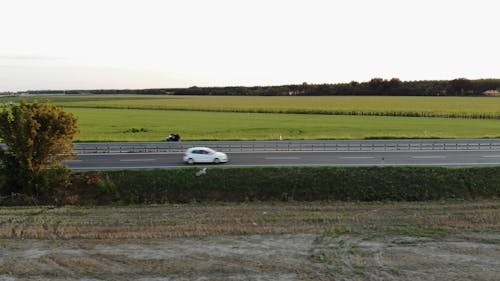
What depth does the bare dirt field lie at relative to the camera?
11.6 meters

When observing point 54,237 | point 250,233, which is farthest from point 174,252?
point 54,237

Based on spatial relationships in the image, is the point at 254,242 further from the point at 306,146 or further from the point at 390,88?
the point at 390,88

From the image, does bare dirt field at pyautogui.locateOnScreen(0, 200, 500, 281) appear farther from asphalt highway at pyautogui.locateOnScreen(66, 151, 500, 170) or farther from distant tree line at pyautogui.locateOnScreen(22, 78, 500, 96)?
distant tree line at pyautogui.locateOnScreen(22, 78, 500, 96)

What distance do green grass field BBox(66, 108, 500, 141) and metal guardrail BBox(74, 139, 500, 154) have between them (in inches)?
218

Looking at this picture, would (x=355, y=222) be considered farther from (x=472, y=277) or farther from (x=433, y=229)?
(x=472, y=277)

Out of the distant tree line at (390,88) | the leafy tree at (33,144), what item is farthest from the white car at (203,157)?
the distant tree line at (390,88)

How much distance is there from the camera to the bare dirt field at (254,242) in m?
11.6

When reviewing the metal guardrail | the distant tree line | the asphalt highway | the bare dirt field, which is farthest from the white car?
the distant tree line

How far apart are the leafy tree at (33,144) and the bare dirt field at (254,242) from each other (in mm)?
2825

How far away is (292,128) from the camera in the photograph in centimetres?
4866

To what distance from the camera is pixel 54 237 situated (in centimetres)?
1479

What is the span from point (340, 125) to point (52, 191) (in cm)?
3529

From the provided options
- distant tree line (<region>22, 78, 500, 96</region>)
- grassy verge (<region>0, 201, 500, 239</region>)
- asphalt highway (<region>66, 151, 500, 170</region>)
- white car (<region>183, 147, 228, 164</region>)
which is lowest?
grassy verge (<region>0, 201, 500, 239</region>)

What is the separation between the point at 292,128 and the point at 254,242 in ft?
116
